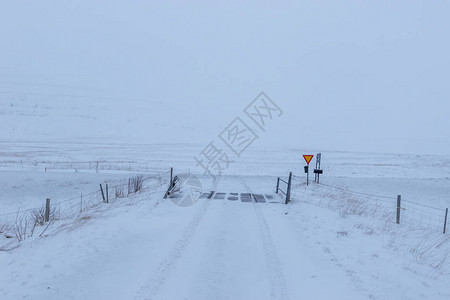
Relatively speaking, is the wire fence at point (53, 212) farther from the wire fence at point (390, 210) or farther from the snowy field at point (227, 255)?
the wire fence at point (390, 210)

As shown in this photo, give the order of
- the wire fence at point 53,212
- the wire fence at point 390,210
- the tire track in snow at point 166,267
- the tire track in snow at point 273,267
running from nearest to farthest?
the tire track in snow at point 166,267 < the tire track in snow at point 273,267 < the wire fence at point 53,212 < the wire fence at point 390,210

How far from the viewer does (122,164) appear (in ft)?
93.8

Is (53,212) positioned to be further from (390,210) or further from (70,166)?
(70,166)

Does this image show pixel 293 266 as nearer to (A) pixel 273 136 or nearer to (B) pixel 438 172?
(B) pixel 438 172

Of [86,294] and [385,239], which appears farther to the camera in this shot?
[385,239]

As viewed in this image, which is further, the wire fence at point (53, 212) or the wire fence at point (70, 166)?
the wire fence at point (70, 166)

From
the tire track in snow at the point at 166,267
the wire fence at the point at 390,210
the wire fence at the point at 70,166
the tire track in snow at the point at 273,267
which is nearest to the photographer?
the tire track in snow at the point at 166,267

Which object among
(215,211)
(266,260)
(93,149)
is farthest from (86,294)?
(93,149)

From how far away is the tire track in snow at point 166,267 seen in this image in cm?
455

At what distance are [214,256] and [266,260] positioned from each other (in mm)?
1077

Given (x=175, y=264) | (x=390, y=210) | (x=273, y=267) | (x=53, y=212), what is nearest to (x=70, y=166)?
(x=53, y=212)

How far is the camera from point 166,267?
542 centimetres

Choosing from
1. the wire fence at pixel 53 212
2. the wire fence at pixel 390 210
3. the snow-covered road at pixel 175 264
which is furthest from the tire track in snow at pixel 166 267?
the wire fence at pixel 390 210

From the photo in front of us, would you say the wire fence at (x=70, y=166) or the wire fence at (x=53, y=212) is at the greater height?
the wire fence at (x=70, y=166)
